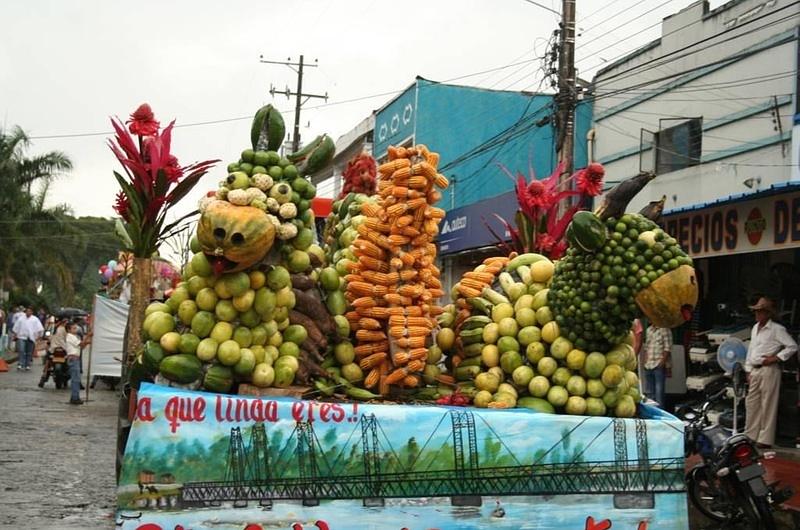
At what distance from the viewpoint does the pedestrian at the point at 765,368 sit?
9.39m

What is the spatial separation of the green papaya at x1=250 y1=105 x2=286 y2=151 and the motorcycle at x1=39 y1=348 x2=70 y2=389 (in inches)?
627

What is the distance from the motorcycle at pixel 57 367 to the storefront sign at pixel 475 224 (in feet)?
30.7

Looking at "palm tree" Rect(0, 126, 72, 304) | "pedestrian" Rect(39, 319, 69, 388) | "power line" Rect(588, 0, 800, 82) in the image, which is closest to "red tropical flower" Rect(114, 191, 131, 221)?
"power line" Rect(588, 0, 800, 82)

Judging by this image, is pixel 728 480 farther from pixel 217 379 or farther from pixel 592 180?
pixel 217 379

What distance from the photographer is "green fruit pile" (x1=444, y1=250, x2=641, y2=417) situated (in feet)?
14.1

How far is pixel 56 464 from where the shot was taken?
30.2 feet

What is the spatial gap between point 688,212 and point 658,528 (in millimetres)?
8169

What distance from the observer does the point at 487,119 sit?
23.4 m

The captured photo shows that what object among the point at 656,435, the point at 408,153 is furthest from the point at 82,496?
the point at 656,435

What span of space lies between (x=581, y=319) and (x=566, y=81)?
10.6 metres

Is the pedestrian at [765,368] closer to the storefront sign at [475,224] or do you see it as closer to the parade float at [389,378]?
the parade float at [389,378]

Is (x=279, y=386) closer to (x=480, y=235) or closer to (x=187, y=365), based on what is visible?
(x=187, y=365)

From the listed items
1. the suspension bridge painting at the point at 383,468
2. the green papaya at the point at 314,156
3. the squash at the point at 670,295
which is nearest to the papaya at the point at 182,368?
the suspension bridge painting at the point at 383,468

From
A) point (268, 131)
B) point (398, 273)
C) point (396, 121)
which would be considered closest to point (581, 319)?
point (398, 273)
